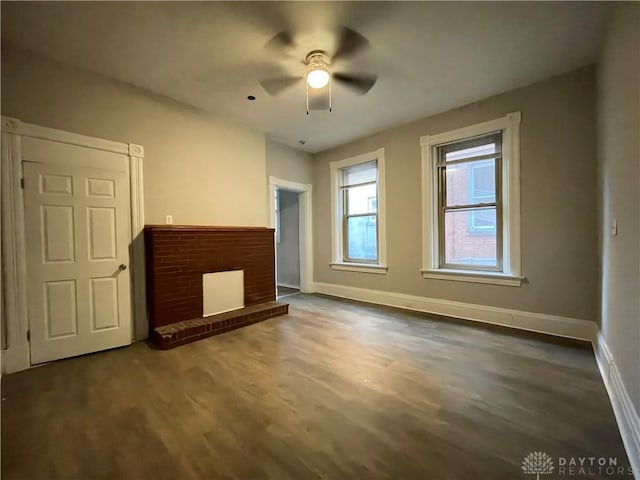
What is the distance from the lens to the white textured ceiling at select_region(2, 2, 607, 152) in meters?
2.07

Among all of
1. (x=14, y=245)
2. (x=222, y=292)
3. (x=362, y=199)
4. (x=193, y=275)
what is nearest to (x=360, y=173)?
(x=362, y=199)

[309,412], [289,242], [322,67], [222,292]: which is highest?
[322,67]

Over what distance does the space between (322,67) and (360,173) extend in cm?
272

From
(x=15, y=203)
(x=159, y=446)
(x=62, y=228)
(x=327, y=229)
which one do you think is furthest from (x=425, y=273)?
(x=15, y=203)

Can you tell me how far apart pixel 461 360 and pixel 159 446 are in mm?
2380

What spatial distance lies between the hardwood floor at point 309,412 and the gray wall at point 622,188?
0.46 meters

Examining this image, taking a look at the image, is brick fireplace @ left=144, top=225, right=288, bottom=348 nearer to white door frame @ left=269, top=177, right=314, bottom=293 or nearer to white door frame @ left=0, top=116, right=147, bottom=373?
white door frame @ left=0, top=116, right=147, bottom=373

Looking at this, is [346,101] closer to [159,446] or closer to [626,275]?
[626,275]

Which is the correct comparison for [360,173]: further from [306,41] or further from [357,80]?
[306,41]

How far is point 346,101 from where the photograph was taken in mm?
3510

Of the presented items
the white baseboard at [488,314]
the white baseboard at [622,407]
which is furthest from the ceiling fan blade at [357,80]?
the white baseboard at [488,314]

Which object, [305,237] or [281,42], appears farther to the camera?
[305,237]

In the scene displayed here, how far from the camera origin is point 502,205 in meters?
3.51

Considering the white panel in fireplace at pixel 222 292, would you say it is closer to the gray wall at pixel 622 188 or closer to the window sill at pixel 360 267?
the window sill at pixel 360 267
